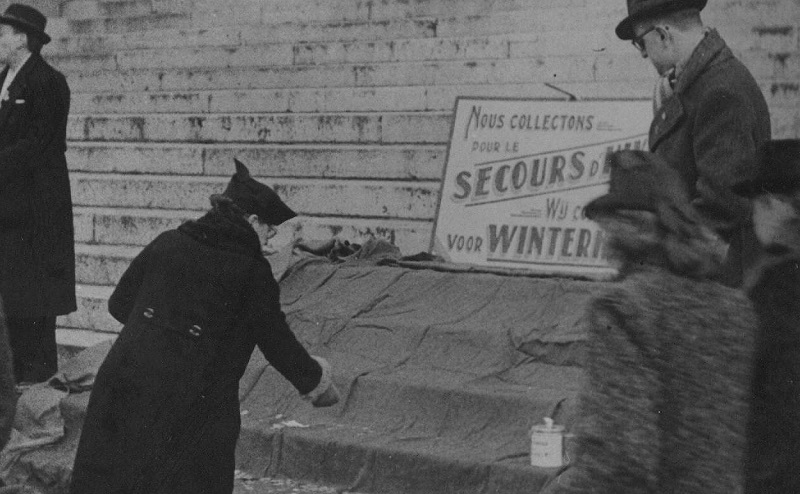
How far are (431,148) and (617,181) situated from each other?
7402 millimetres

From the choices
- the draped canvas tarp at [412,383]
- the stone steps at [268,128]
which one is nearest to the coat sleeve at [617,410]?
the draped canvas tarp at [412,383]

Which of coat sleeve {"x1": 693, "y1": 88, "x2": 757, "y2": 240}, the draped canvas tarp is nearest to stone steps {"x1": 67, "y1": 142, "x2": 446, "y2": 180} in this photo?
the draped canvas tarp

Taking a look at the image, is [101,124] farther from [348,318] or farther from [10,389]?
[10,389]

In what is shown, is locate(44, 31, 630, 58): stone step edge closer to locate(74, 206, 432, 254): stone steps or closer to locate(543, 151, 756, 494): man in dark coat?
locate(74, 206, 432, 254): stone steps

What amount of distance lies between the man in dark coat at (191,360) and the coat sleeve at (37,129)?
3.74 meters

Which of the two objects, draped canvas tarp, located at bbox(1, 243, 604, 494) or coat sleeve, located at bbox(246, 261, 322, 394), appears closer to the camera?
coat sleeve, located at bbox(246, 261, 322, 394)

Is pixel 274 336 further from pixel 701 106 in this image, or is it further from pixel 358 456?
pixel 358 456

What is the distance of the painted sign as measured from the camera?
9.57m

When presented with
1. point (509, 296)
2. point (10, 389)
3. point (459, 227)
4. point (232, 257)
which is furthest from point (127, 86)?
point (10, 389)

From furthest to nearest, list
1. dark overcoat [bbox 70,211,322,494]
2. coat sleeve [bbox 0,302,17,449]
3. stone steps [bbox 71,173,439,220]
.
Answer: stone steps [bbox 71,173,439,220], dark overcoat [bbox 70,211,322,494], coat sleeve [bbox 0,302,17,449]

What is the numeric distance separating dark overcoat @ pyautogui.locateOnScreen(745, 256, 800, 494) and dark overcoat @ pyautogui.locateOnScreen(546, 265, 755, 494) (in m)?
0.59

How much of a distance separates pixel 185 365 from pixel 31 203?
416cm

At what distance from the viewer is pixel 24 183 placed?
9.70 meters

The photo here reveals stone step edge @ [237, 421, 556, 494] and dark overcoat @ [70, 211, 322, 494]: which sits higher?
dark overcoat @ [70, 211, 322, 494]
